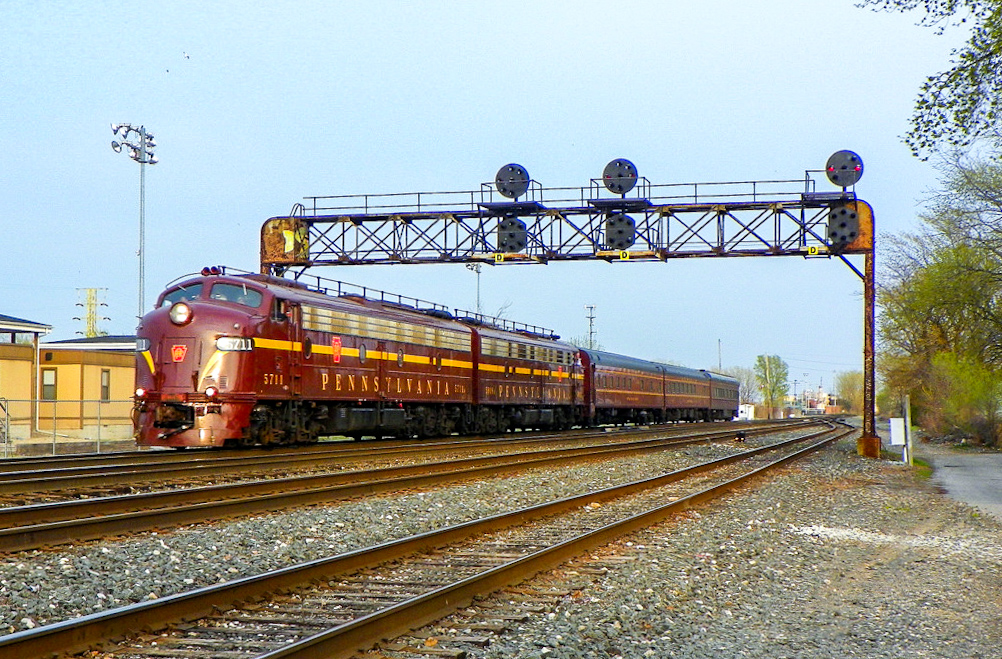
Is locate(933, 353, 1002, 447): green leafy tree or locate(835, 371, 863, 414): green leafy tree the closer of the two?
locate(933, 353, 1002, 447): green leafy tree

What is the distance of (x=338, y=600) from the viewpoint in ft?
23.9

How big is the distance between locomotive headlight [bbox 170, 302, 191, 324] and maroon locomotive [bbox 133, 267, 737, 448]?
20 millimetres

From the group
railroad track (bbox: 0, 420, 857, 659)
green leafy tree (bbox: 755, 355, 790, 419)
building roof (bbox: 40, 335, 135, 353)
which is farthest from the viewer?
green leafy tree (bbox: 755, 355, 790, 419)

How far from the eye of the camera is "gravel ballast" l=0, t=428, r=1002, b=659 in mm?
6703

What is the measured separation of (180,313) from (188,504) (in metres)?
8.15

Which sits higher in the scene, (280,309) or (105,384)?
(280,309)

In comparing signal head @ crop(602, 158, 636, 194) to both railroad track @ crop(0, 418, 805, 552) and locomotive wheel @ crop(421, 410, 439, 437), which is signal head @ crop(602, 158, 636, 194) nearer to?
locomotive wheel @ crop(421, 410, 439, 437)

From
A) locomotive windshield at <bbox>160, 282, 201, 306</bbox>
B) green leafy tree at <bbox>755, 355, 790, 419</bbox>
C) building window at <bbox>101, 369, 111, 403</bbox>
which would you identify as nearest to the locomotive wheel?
locomotive windshield at <bbox>160, 282, 201, 306</bbox>

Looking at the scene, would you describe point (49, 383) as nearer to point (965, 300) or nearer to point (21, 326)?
point (21, 326)

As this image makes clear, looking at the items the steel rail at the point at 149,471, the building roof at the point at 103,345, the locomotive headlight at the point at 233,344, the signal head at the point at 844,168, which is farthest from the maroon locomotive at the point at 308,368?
the building roof at the point at 103,345

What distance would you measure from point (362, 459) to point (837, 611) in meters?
12.6

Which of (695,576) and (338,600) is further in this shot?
(695,576)

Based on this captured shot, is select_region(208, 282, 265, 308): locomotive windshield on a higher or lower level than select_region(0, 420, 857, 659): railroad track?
higher

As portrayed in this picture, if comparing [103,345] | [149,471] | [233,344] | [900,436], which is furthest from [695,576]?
[103,345]
